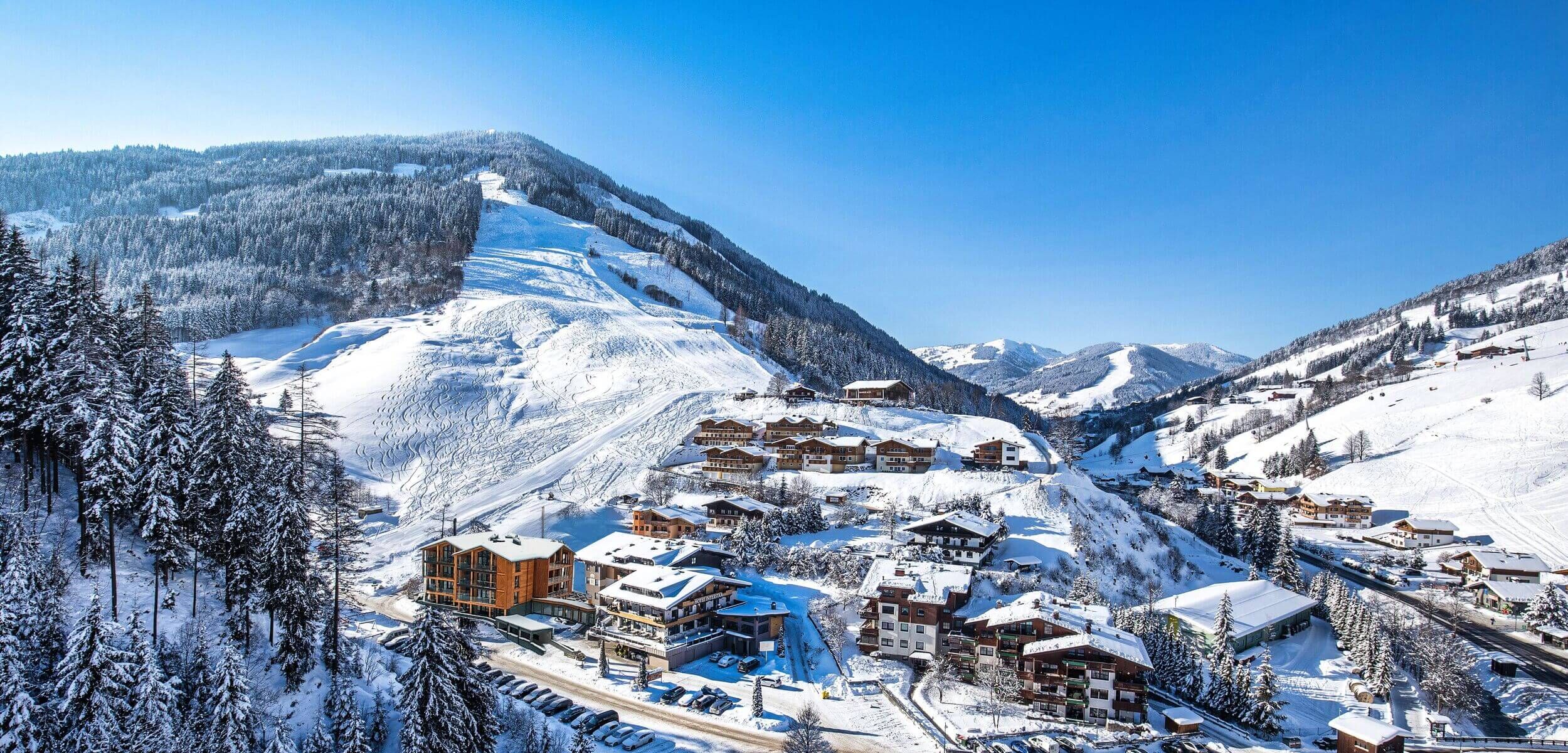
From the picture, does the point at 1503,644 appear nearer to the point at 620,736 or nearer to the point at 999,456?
the point at 999,456

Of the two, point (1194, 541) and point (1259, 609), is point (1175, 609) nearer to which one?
point (1259, 609)

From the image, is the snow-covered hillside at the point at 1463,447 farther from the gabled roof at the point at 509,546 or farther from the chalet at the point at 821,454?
the gabled roof at the point at 509,546

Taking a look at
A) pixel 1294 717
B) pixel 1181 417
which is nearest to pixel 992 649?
pixel 1294 717

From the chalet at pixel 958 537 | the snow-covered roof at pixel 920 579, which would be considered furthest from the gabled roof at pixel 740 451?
the snow-covered roof at pixel 920 579

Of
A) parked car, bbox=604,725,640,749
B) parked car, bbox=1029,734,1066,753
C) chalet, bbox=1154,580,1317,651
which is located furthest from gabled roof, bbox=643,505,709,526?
chalet, bbox=1154,580,1317,651

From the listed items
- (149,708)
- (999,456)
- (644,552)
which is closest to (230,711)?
(149,708)
